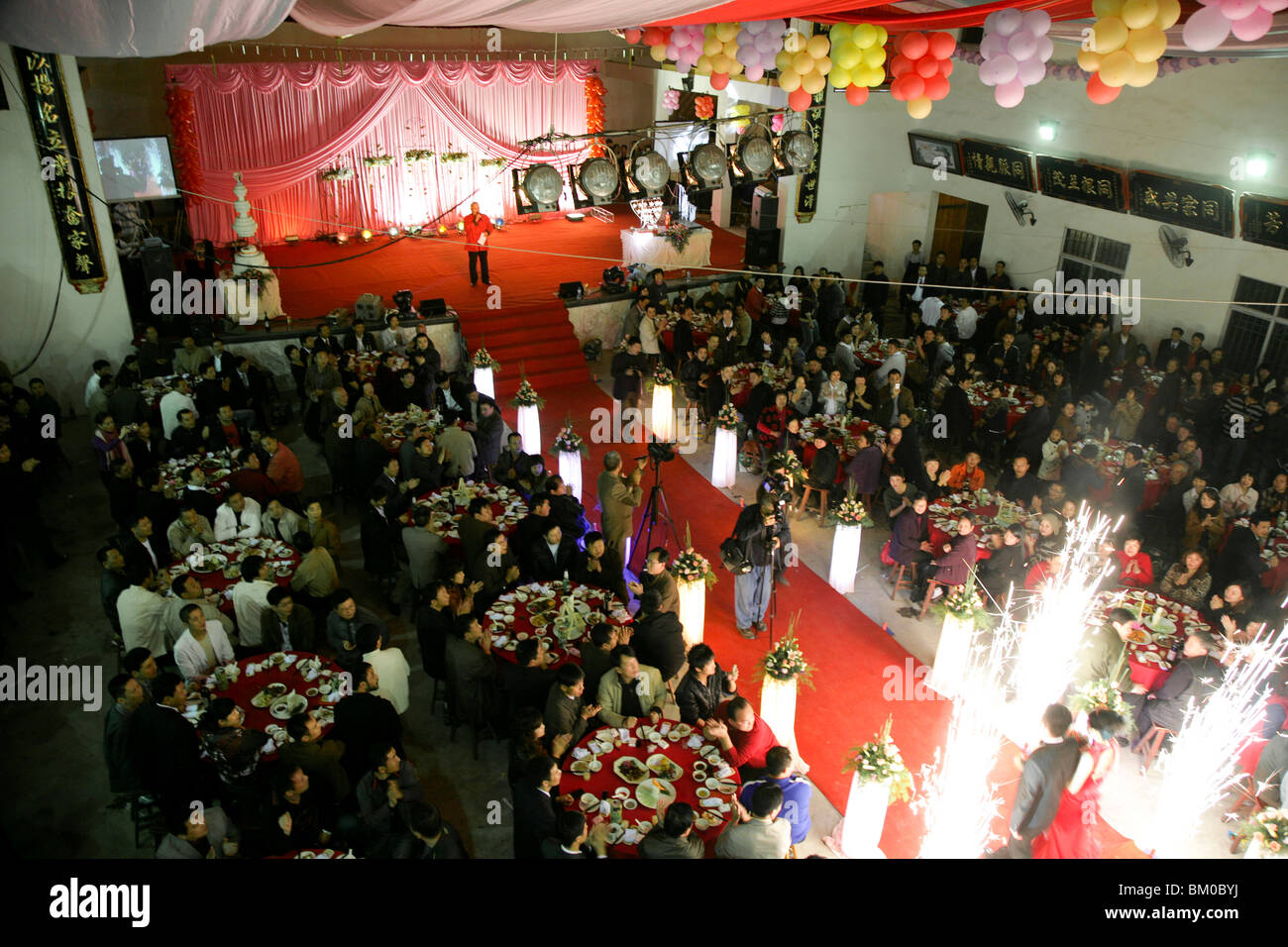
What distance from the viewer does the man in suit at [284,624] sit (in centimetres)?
602

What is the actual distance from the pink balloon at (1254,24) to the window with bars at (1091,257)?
9.19 meters

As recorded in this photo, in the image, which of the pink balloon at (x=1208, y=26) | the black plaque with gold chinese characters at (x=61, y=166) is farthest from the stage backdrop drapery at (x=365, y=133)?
the pink balloon at (x=1208, y=26)

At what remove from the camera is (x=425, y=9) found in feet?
13.0

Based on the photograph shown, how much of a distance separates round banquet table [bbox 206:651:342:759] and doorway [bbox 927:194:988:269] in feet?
42.8

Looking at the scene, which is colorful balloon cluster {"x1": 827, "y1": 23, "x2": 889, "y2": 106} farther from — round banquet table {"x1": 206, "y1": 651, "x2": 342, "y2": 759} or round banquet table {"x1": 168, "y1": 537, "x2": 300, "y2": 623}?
round banquet table {"x1": 168, "y1": 537, "x2": 300, "y2": 623}

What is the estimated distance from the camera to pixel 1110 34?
4316mm

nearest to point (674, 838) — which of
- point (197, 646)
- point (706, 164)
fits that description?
point (197, 646)

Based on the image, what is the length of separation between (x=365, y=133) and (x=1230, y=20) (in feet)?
51.2

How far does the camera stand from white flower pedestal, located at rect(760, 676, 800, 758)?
584 cm

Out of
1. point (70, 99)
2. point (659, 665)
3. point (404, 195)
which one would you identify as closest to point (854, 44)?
point (659, 665)

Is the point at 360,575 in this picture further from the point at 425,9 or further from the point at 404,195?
the point at 404,195

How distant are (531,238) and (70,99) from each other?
27.9 feet

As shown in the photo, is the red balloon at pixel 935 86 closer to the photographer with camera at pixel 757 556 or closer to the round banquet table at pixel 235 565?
the photographer with camera at pixel 757 556

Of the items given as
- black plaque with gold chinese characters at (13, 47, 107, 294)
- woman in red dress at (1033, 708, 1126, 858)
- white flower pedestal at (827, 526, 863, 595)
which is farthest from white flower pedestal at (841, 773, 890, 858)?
black plaque with gold chinese characters at (13, 47, 107, 294)
